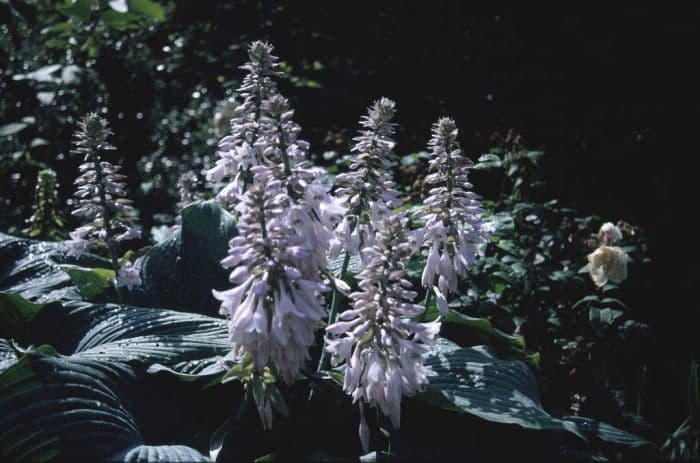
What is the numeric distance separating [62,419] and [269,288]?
0.75m

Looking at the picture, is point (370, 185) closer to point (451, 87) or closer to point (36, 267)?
point (36, 267)

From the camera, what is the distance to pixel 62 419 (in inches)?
69.5

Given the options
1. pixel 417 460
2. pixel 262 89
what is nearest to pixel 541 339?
pixel 417 460

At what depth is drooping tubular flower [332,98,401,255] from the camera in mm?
2012

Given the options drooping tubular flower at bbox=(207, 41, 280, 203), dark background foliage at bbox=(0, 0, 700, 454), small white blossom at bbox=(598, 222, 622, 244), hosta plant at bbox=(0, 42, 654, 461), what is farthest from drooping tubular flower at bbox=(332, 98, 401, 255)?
dark background foliage at bbox=(0, 0, 700, 454)

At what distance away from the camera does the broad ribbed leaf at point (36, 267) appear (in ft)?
9.93

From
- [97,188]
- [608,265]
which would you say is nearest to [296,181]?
[97,188]

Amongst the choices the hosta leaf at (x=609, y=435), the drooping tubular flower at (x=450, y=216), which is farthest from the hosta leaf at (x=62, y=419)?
the hosta leaf at (x=609, y=435)

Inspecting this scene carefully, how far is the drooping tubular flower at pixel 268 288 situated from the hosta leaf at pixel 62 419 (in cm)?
39

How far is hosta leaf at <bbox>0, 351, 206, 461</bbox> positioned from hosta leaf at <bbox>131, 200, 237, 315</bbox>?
92 cm

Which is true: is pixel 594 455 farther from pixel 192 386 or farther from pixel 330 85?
pixel 330 85

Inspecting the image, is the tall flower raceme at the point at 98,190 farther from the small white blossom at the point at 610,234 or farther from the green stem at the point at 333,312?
the small white blossom at the point at 610,234

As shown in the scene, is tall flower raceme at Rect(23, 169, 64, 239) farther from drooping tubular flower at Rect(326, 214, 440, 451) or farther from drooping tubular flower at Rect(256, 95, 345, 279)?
drooping tubular flower at Rect(326, 214, 440, 451)

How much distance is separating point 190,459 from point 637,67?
4.34 metres
